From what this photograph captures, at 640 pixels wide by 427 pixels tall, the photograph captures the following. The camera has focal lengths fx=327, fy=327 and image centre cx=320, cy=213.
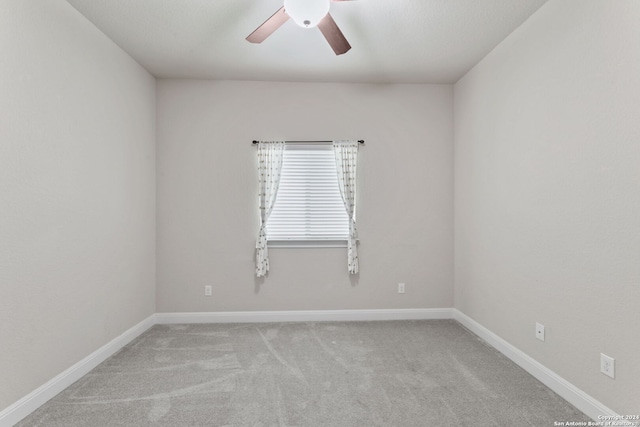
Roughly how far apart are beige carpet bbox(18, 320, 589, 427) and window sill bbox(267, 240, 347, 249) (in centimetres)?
97

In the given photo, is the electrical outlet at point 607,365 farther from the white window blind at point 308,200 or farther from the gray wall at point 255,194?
the white window blind at point 308,200

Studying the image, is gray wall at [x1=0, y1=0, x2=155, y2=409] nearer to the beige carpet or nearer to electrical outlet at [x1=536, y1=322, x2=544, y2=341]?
the beige carpet

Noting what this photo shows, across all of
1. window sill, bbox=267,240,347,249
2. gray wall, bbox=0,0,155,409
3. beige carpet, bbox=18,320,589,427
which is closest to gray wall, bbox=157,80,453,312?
window sill, bbox=267,240,347,249

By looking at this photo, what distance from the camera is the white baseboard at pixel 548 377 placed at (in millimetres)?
1964

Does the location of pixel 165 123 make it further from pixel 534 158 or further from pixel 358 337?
pixel 534 158

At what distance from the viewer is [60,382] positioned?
7.41 feet

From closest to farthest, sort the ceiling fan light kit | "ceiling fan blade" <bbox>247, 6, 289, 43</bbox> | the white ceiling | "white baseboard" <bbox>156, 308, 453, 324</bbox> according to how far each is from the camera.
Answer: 1. the ceiling fan light kit
2. "ceiling fan blade" <bbox>247, 6, 289, 43</bbox>
3. the white ceiling
4. "white baseboard" <bbox>156, 308, 453, 324</bbox>

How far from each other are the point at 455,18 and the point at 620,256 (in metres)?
1.98

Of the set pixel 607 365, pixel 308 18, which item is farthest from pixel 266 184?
pixel 607 365

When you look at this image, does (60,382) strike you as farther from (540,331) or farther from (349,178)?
(540,331)

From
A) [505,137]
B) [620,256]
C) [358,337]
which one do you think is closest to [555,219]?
[620,256]

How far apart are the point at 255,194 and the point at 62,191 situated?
1788mm

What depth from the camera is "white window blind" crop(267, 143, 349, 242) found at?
148 inches

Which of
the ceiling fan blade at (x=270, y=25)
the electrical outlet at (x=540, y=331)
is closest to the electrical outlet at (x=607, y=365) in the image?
the electrical outlet at (x=540, y=331)
